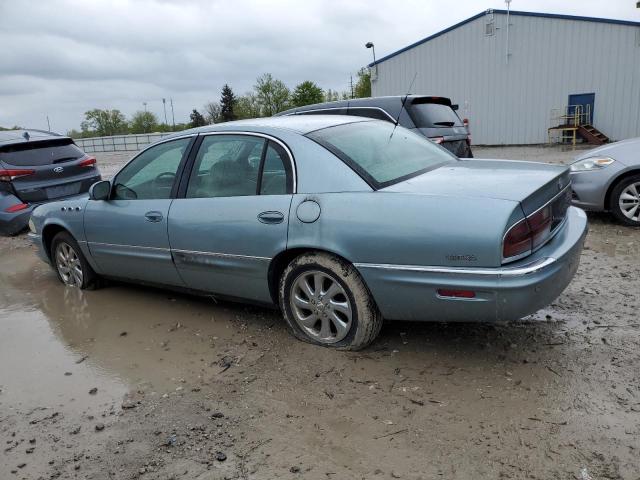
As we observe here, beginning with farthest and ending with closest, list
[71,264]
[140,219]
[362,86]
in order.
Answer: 1. [362,86]
2. [71,264]
3. [140,219]

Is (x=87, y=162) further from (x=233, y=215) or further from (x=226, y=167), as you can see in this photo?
(x=233, y=215)

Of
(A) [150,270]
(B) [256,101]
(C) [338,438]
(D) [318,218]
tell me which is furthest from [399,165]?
(B) [256,101]

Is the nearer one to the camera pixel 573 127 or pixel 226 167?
pixel 226 167

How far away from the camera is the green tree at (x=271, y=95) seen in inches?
2778

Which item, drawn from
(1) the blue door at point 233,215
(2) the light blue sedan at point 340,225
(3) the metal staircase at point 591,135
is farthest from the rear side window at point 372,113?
(3) the metal staircase at point 591,135

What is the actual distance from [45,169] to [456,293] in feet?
23.4

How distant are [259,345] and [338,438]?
128 centimetres

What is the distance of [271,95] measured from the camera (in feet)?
233

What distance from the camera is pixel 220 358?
12.0 ft

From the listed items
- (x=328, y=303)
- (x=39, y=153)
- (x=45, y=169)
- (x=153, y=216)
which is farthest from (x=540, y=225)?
(x=39, y=153)

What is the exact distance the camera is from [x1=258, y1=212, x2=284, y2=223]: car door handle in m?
3.47

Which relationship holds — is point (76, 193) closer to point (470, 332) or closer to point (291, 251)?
point (291, 251)

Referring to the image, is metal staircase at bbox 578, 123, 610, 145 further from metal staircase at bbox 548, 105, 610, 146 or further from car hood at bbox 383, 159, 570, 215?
car hood at bbox 383, 159, 570, 215

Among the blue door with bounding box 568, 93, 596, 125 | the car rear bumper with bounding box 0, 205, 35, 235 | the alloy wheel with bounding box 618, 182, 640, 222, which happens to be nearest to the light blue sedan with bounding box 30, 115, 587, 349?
the alloy wheel with bounding box 618, 182, 640, 222
